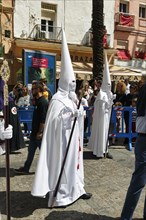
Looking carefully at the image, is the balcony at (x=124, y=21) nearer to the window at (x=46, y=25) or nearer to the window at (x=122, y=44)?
the window at (x=122, y=44)

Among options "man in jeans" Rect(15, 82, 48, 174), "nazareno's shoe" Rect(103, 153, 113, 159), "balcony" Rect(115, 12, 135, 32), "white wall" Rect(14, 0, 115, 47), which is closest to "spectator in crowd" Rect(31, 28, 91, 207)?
"man in jeans" Rect(15, 82, 48, 174)

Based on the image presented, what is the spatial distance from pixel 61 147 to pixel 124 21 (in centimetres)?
2368

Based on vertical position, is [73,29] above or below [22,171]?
above

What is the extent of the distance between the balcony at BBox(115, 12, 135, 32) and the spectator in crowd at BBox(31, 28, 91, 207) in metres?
22.7

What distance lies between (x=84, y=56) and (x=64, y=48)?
2051cm

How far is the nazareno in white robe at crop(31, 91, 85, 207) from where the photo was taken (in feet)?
13.1

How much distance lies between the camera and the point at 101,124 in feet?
22.6

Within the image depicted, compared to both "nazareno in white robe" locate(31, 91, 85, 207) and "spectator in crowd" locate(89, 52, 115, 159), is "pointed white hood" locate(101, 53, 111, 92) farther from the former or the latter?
"nazareno in white robe" locate(31, 91, 85, 207)

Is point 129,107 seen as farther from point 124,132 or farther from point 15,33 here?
point 15,33

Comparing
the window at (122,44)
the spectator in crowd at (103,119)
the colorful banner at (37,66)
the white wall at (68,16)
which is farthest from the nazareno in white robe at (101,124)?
the window at (122,44)

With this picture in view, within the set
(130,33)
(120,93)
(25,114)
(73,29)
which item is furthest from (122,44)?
(25,114)

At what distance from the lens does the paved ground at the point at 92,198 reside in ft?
13.0

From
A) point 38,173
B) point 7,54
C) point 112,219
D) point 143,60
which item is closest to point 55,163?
point 38,173

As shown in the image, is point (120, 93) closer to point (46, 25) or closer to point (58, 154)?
point (58, 154)
